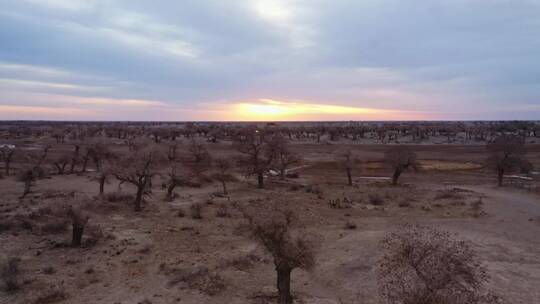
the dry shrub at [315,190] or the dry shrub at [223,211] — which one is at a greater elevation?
the dry shrub at [223,211]

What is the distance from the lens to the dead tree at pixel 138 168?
3523 centimetres

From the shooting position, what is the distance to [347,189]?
48.2m

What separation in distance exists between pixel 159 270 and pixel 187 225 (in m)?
9.40

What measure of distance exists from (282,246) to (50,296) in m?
9.75

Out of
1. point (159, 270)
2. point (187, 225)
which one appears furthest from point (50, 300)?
point (187, 225)

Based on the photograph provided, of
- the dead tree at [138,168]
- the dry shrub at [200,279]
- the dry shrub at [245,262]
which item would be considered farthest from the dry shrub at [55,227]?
the dry shrub at [245,262]

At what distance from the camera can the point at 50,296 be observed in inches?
698

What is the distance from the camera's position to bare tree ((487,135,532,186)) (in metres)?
49.9

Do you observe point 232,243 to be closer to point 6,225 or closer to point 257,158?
point 6,225

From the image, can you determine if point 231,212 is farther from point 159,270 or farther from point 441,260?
point 441,260

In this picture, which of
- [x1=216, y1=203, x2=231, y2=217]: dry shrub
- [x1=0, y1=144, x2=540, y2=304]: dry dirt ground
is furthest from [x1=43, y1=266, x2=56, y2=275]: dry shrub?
[x1=216, y1=203, x2=231, y2=217]: dry shrub

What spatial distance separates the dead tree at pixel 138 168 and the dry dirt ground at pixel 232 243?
2.18 meters

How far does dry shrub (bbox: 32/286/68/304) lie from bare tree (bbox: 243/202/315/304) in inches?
328

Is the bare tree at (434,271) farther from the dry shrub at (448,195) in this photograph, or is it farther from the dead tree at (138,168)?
the dry shrub at (448,195)
